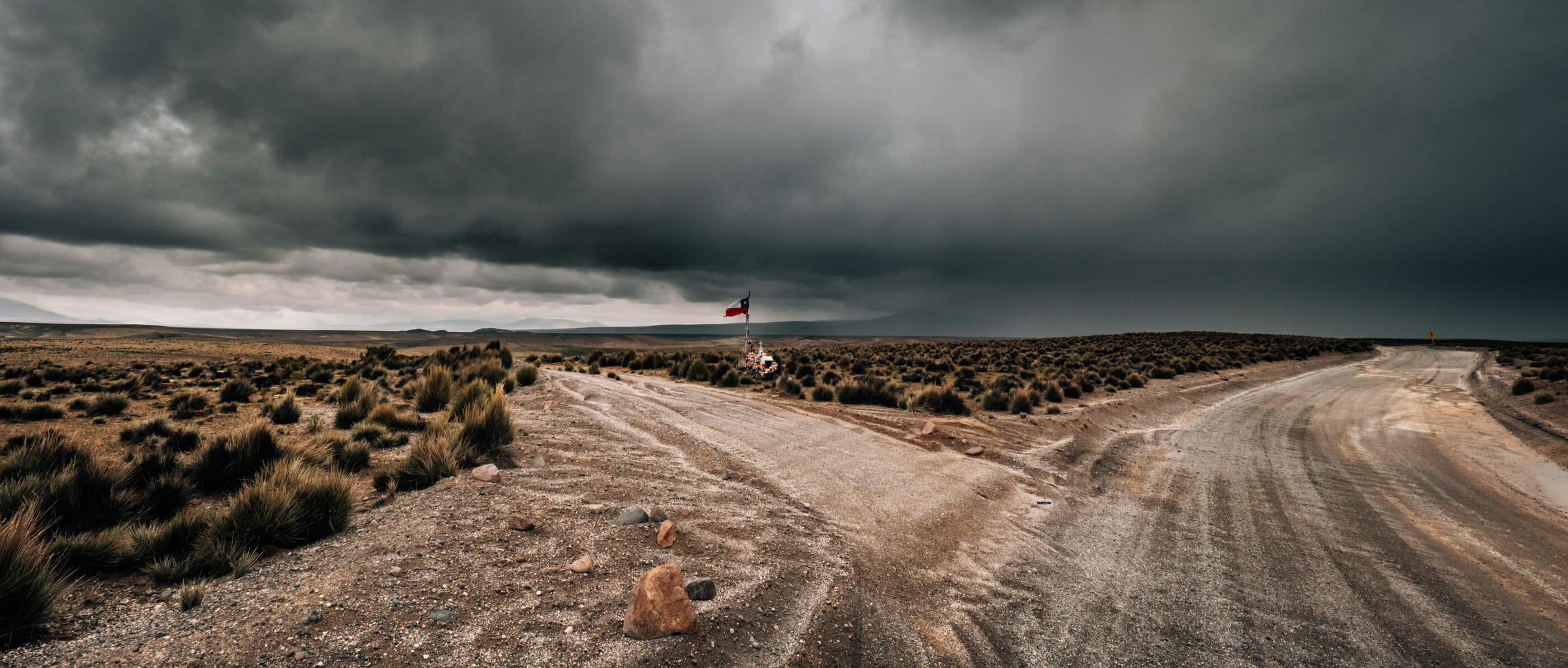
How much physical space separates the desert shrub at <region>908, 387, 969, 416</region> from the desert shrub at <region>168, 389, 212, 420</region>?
16.6 m

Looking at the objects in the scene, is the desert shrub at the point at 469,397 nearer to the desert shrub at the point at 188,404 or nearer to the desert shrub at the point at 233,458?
the desert shrub at the point at 233,458

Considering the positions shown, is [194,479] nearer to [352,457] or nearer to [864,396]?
[352,457]

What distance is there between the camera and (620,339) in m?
165

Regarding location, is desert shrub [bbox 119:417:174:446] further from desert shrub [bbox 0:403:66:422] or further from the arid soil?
the arid soil

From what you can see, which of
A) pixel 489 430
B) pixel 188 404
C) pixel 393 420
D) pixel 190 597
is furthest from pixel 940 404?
pixel 188 404

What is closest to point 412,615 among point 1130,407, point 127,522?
point 127,522

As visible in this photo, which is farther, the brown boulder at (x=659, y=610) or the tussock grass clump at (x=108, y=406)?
the tussock grass clump at (x=108, y=406)

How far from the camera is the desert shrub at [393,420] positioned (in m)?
9.79

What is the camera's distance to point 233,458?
6605mm

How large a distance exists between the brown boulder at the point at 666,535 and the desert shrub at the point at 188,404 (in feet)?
42.4

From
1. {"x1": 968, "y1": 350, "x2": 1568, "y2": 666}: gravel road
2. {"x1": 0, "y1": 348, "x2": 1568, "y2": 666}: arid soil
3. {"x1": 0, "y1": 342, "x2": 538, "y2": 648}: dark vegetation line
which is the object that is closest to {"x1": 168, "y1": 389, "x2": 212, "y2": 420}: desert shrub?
{"x1": 0, "y1": 342, "x2": 538, "y2": 648}: dark vegetation line

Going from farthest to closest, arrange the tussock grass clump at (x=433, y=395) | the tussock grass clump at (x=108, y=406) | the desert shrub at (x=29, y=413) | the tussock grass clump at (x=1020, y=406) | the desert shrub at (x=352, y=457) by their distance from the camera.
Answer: the tussock grass clump at (x=1020, y=406), the tussock grass clump at (x=433, y=395), the tussock grass clump at (x=108, y=406), the desert shrub at (x=29, y=413), the desert shrub at (x=352, y=457)

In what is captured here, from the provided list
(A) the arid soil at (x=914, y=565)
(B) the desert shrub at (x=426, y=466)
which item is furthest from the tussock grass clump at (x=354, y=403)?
(B) the desert shrub at (x=426, y=466)

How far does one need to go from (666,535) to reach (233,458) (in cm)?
618
